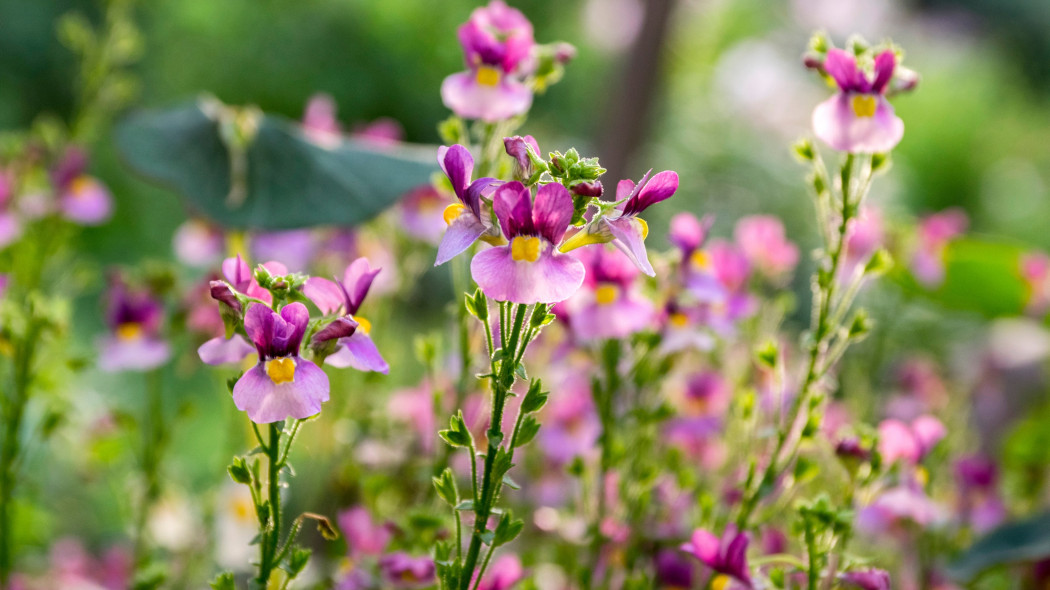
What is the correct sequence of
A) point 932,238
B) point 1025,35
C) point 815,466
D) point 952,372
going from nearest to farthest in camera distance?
point 815,466, point 932,238, point 952,372, point 1025,35

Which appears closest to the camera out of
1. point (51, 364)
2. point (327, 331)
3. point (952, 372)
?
point (327, 331)

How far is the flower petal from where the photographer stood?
0.41 metres

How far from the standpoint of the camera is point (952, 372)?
1716 millimetres

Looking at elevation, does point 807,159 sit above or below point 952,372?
above

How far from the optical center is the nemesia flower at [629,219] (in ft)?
1.38

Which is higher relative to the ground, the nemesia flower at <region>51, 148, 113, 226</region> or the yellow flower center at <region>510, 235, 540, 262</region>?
the nemesia flower at <region>51, 148, 113, 226</region>

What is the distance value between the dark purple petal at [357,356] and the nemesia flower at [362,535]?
243mm

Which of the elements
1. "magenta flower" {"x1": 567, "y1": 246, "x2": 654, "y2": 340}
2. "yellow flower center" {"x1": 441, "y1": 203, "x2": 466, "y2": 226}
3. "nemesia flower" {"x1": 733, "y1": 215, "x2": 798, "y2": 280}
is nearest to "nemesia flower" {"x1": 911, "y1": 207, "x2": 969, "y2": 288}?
"nemesia flower" {"x1": 733, "y1": 215, "x2": 798, "y2": 280}

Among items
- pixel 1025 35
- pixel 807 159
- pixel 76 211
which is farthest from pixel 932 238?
pixel 1025 35

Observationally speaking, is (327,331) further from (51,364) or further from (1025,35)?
(1025,35)

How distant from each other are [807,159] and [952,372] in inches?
51.4

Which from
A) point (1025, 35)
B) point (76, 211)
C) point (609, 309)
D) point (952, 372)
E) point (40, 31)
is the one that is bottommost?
point (952, 372)

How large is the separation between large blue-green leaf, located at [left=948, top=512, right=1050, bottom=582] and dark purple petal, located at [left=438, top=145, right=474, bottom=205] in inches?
Answer: 20.5

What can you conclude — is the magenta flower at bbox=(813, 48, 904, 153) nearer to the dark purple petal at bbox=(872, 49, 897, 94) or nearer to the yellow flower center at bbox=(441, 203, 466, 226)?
the dark purple petal at bbox=(872, 49, 897, 94)
